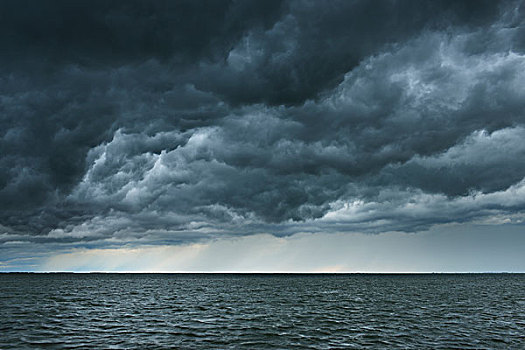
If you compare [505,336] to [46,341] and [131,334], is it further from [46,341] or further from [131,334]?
[46,341]

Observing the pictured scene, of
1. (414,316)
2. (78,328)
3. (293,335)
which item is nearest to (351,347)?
(293,335)

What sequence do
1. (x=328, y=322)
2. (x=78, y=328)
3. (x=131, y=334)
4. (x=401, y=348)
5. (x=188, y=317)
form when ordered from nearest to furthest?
1. (x=401, y=348)
2. (x=131, y=334)
3. (x=78, y=328)
4. (x=328, y=322)
5. (x=188, y=317)

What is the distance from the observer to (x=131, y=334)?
3616 centimetres

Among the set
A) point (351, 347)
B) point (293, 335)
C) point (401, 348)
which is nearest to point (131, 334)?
point (293, 335)

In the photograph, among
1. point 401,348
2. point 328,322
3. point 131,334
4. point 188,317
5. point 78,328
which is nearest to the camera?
point 401,348

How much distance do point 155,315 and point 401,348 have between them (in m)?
32.2

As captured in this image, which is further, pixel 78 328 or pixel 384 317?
pixel 384 317

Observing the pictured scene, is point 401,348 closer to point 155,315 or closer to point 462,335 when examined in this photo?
point 462,335

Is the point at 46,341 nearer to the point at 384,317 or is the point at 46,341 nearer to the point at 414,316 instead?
the point at 384,317

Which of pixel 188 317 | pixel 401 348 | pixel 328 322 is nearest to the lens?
pixel 401 348

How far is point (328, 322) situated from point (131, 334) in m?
21.9

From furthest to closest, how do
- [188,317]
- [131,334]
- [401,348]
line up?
[188,317]
[131,334]
[401,348]

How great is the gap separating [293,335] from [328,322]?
9690mm

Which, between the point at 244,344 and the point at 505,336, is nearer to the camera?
the point at 244,344
